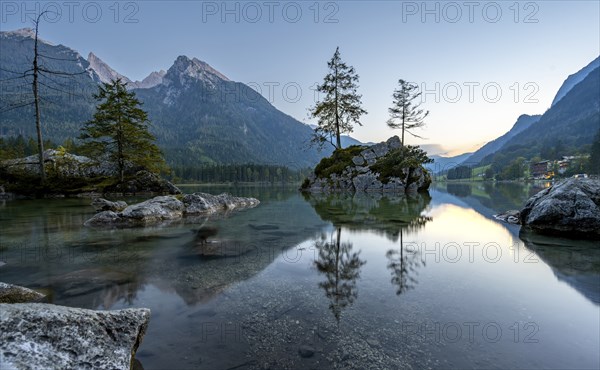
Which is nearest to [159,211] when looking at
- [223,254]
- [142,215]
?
[142,215]

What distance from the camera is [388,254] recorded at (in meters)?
10.3

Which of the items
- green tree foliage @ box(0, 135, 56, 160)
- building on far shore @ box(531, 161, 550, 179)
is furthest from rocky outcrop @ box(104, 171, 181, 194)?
building on far shore @ box(531, 161, 550, 179)

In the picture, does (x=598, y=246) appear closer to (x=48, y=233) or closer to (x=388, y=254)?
(x=388, y=254)

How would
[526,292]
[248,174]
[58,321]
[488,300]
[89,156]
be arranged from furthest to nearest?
[248,174] < [89,156] < [526,292] < [488,300] < [58,321]

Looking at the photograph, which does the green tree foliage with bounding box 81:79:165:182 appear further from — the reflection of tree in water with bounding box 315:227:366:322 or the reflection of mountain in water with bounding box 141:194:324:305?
the reflection of tree in water with bounding box 315:227:366:322

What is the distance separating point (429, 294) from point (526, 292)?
8.13ft

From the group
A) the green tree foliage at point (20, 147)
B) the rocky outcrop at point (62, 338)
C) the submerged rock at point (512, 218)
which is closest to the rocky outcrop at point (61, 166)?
the green tree foliage at point (20, 147)

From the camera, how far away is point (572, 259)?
9.80 m

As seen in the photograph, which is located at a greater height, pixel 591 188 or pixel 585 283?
pixel 591 188

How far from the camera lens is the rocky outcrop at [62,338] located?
9.63 feet

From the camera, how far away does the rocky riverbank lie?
13.3 m

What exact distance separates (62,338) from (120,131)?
42.8 meters

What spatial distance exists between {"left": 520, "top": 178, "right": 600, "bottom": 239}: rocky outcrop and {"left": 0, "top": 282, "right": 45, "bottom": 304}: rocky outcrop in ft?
65.1

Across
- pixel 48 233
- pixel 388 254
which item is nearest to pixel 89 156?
pixel 48 233
